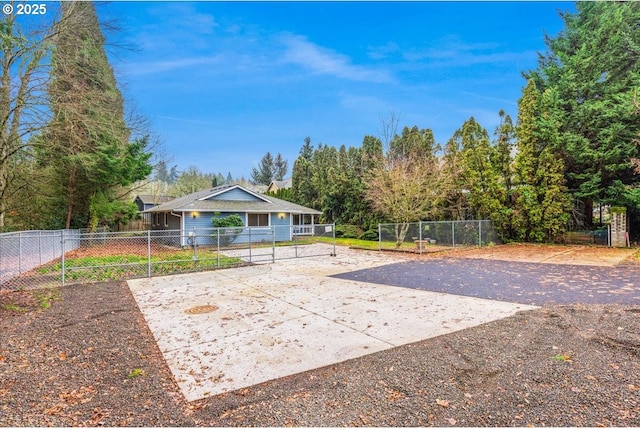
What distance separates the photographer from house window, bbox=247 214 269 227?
68.6 ft

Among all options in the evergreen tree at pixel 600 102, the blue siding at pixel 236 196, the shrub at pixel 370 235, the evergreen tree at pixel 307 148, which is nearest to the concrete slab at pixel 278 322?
the blue siding at pixel 236 196

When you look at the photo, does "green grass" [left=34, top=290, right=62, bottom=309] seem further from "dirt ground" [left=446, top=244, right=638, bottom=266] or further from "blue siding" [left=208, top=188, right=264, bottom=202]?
"blue siding" [left=208, top=188, right=264, bottom=202]

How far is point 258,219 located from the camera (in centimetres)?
2122

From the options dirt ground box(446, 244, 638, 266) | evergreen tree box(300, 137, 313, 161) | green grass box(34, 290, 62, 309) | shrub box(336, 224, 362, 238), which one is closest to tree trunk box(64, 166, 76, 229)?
green grass box(34, 290, 62, 309)

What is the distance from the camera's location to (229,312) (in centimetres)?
567

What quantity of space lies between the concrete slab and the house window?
12.3 metres

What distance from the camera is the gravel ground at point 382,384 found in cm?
254

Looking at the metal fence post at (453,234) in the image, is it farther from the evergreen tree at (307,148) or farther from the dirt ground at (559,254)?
the evergreen tree at (307,148)

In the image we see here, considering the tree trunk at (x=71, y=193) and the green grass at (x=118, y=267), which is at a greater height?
the tree trunk at (x=71, y=193)

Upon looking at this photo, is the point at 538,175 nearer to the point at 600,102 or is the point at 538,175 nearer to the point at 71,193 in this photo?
the point at 600,102

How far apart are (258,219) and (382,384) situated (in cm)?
1881

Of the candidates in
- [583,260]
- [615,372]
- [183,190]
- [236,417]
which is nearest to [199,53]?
[236,417]

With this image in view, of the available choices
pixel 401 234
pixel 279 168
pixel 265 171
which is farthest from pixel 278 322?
pixel 279 168

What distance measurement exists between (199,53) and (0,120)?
728 cm
